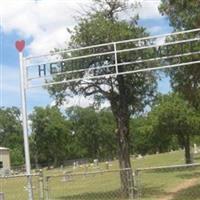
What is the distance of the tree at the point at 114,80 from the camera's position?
992 inches

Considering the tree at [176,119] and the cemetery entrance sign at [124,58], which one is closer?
the cemetery entrance sign at [124,58]

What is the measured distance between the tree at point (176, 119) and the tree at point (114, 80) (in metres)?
17.5

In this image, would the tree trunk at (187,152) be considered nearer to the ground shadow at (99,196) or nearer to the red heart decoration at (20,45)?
the ground shadow at (99,196)

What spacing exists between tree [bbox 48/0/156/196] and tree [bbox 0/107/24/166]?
323 feet

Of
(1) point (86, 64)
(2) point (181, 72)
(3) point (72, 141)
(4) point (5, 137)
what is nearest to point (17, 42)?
(1) point (86, 64)

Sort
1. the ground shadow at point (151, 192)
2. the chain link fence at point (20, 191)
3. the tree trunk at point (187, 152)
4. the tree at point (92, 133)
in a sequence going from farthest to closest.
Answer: the tree at point (92, 133) → the tree trunk at point (187, 152) → the ground shadow at point (151, 192) → the chain link fence at point (20, 191)

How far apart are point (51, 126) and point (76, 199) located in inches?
3512

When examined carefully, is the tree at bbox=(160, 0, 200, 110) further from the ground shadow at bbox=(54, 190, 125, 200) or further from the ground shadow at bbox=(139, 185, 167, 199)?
the ground shadow at bbox=(54, 190, 125, 200)

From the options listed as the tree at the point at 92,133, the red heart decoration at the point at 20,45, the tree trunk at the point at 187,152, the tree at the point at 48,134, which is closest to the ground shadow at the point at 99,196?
the red heart decoration at the point at 20,45

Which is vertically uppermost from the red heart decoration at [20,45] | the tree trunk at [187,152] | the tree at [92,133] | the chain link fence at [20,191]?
the tree at [92,133]

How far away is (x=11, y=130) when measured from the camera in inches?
5037

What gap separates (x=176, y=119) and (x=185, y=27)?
74.7 feet

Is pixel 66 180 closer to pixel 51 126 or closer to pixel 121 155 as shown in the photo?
pixel 121 155

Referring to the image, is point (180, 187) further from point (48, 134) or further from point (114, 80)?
point (48, 134)
